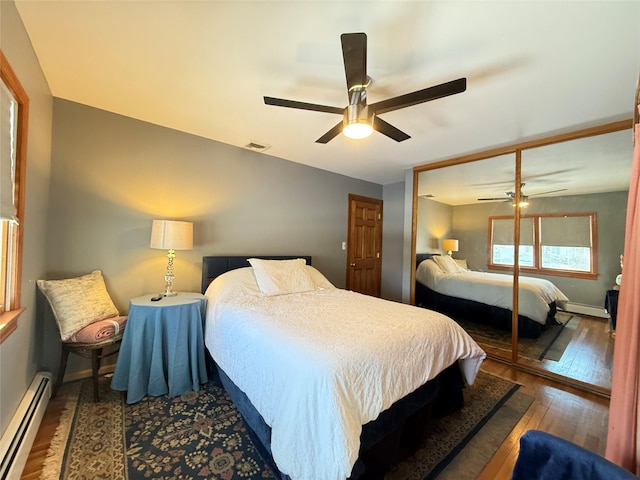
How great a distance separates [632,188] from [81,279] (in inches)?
135

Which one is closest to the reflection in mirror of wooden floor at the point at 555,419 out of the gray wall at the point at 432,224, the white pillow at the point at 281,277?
the gray wall at the point at 432,224

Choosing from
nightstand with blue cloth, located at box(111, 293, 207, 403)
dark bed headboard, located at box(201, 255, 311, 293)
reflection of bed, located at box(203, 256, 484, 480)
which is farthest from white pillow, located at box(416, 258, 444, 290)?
nightstand with blue cloth, located at box(111, 293, 207, 403)

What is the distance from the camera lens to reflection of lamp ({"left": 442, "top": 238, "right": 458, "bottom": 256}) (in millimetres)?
3617

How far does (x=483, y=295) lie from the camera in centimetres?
327

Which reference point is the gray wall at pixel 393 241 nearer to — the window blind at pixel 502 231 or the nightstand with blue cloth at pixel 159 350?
the window blind at pixel 502 231

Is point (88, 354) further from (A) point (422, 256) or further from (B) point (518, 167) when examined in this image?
(B) point (518, 167)

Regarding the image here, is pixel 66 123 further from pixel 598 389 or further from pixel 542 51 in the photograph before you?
pixel 598 389

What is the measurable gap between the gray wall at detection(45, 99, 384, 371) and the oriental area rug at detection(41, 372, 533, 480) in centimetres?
85

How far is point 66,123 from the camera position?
7.23 feet

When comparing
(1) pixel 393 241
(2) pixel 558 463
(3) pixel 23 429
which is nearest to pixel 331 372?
(2) pixel 558 463

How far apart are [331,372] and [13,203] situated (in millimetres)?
1886

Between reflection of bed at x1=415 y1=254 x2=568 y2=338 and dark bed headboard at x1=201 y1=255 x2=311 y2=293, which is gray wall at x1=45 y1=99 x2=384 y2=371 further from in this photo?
reflection of bed at x1=415 y1=254 x2=568 y2=338

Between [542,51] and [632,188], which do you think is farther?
[542,51]

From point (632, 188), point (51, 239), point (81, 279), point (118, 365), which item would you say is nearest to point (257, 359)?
point (118, 365)
